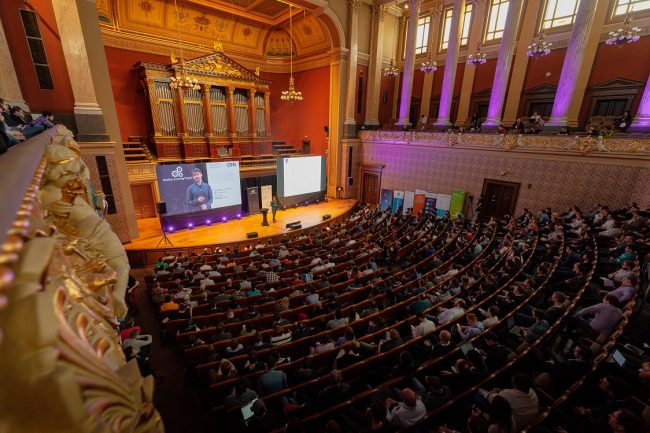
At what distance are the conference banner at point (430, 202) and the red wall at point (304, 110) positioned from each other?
22.6ft

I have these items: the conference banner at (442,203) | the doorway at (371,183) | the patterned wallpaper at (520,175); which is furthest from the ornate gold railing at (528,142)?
the conference banner at (442,203)

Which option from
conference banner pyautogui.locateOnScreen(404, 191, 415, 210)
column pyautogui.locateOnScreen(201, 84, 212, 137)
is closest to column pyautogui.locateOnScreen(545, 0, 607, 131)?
conference banner pyautogui.locateOnScreen(404, 191, 415, 210)

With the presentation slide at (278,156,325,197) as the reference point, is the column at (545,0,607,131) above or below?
above

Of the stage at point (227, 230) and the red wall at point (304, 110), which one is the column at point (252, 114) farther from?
the stage at point (227, 230)

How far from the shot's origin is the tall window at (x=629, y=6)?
34.7ft

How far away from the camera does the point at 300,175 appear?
1506cm

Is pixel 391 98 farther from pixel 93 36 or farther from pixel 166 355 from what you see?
pixel 166 355

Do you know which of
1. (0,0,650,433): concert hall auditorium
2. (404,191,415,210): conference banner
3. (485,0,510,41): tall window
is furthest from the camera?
(404,191,415,210): conference banner

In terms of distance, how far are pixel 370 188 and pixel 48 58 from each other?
1418cm

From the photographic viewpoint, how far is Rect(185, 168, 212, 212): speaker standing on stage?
11664mm

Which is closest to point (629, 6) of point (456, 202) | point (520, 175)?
point (520, 175)

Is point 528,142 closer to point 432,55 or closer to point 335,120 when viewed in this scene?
point 432,55

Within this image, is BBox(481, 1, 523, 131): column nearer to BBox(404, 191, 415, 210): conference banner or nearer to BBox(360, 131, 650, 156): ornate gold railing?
BBox(360, 131, 650, 156): ornate gold railing

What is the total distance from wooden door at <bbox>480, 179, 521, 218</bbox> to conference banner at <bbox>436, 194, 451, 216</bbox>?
147cm
